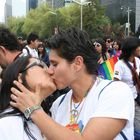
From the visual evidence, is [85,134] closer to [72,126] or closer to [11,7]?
[72,126]

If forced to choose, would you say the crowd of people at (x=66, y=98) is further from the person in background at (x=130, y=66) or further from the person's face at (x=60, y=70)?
the person in background at (x=130, y=66)

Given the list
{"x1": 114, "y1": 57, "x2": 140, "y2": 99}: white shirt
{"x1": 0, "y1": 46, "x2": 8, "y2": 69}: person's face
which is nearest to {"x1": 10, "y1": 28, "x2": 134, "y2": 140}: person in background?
{"x1": 0, "y1": 46, "x2": 8, "y2": 69}: person's face

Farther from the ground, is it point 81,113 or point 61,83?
point 61,83

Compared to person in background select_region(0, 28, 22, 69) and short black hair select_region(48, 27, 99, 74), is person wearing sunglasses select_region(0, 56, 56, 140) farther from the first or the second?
person in background select_region(0, 28, 22, 69)

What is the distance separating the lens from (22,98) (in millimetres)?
2266

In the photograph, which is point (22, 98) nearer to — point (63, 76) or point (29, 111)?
point (29, 111)

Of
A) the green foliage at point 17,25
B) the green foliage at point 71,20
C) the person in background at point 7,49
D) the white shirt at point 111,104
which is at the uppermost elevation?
the person in background at point 7,49

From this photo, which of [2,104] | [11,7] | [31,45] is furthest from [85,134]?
[11,7]

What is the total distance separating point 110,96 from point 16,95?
529 millimetres

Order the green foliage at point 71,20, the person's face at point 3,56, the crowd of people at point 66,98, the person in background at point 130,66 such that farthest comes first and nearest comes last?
1. the green foliage at point 71,20
2. the person in background at point 130,66
3. the person's face at point 3,56
4. the crowd of people at point 66,98

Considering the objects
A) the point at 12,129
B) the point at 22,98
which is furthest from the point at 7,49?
the point at 12,129

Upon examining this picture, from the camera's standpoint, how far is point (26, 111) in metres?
2.26

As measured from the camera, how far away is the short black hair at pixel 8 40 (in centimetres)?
411

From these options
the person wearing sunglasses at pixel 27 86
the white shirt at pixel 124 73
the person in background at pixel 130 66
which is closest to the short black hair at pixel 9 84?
the person wearing sunglasses at pixel 27 86
